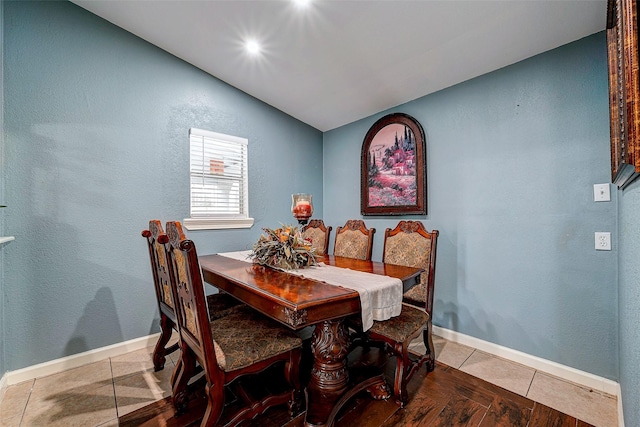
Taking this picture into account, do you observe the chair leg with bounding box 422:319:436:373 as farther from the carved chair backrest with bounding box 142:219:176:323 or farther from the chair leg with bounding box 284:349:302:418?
the carved chair backrest with bounding box 142:219:176:323

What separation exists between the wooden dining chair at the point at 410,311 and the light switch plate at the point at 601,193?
1.04 metres

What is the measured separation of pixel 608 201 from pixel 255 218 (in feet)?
9.82

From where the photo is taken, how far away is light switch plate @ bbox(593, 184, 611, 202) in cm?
186

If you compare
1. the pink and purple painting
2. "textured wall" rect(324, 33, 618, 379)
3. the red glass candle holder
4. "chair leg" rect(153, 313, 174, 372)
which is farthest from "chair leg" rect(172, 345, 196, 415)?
the pink and purple painting

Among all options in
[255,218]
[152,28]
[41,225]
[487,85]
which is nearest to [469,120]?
[487,85]

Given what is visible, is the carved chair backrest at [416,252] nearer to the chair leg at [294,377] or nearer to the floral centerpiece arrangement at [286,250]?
the floral centerpiece arrangement at [286,250]

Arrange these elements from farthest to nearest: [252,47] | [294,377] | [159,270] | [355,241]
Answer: [355,241] < [252,47] < [159,270] < [294,377]

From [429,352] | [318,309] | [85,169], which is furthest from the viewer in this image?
[85,169]

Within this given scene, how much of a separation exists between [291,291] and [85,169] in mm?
2078

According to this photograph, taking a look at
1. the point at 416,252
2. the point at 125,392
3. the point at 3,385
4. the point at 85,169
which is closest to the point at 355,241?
the point at 416,252

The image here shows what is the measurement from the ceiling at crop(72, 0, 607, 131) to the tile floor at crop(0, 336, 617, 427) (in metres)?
2.36

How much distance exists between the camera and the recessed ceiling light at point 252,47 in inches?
96.7

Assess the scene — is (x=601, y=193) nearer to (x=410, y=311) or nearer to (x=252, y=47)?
(x=410, y=311)

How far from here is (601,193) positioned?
1.89 m
